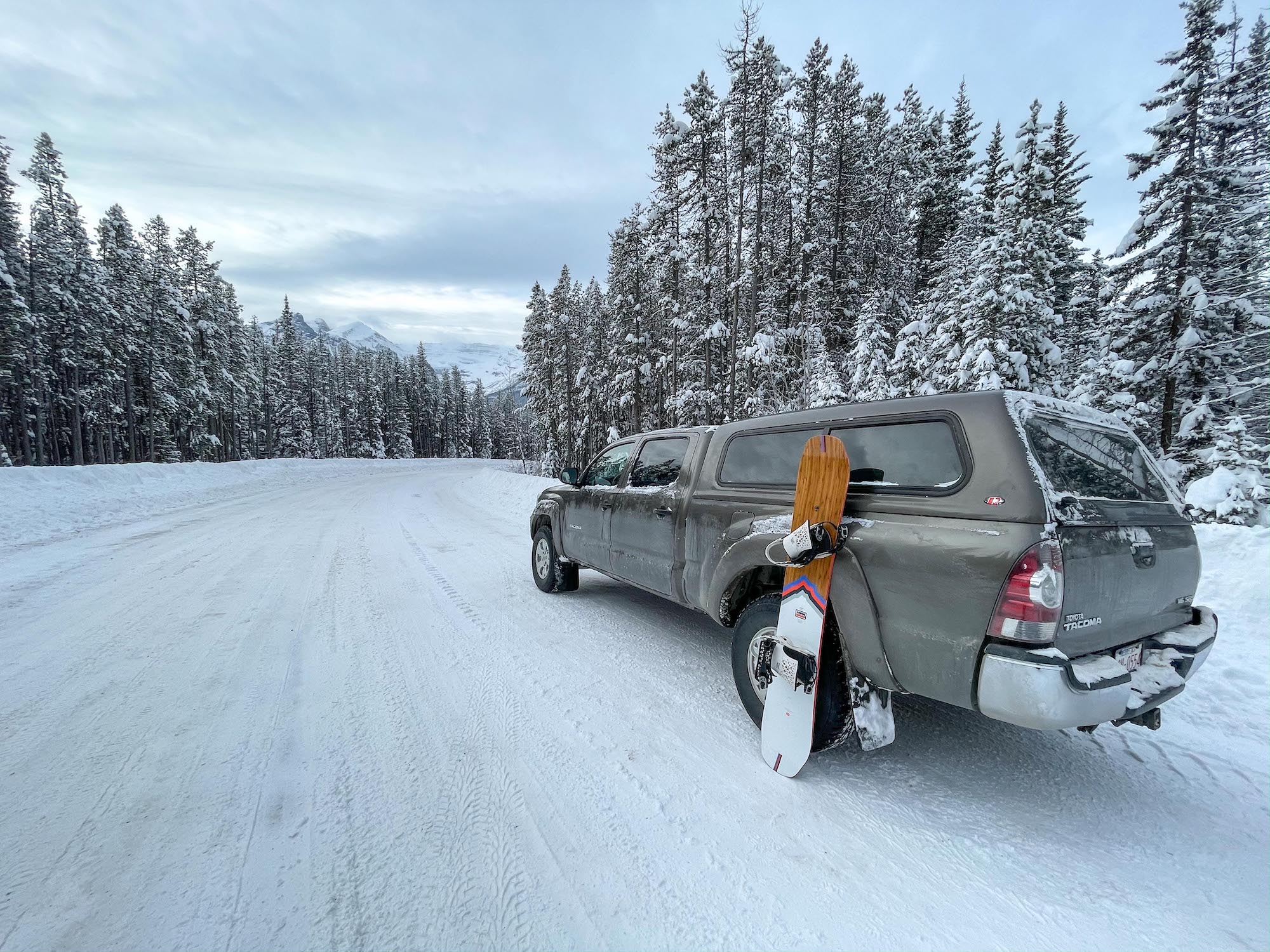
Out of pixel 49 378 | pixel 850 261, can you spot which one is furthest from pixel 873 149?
pixel 49 378

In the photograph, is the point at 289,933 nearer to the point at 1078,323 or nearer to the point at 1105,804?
the point at 1105,804

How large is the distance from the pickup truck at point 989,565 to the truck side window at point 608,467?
1.94 meters

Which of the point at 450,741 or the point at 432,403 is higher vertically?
the point at 432,403

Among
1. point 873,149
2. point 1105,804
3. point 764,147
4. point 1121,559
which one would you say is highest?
point 873,149

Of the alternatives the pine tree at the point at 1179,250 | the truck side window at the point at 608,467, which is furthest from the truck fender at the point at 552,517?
the pine tree at the point at 1179,250

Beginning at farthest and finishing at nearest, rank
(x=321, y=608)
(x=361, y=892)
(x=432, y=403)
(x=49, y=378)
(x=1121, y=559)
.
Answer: (x=432, y=403) < (x=49, y=378) < (x=321, y=608) < (x=1121, y=559) < (x=361, y=892)

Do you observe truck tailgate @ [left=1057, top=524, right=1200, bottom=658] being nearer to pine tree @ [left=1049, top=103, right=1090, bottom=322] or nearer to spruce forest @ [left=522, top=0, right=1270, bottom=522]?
spruce forest @ [left=522, top=0, right=1270, bottom=522]

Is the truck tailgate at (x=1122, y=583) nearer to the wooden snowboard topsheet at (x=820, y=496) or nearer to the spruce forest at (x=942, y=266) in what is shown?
the wooden snowboard topsheet at (x=820, y=496)

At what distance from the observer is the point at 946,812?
2586 millimetres

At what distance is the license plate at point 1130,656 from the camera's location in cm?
254

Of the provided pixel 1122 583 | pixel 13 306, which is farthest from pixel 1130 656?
pixel 13 306

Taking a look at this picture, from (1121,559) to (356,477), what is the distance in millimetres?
29222

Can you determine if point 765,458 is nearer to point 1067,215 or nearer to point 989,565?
point 989,565

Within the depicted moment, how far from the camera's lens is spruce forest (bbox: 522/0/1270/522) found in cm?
1320
